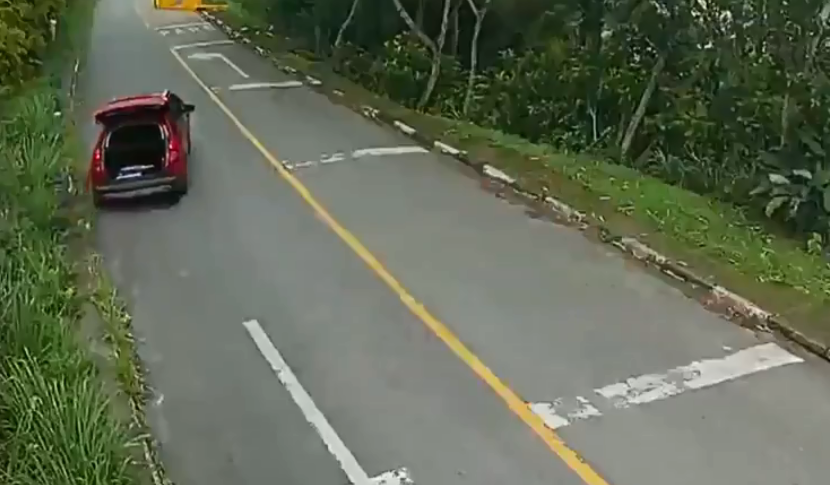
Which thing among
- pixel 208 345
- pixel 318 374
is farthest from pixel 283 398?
pixel 208 345

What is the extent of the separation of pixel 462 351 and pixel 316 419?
5.31 feet

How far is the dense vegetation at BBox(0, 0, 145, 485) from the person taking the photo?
7.08 metres

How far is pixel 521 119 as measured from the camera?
2212cm

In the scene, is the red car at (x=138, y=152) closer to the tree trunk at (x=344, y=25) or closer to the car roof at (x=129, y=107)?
the car roof at (x=129, y=107)

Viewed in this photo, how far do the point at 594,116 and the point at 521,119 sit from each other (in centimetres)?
210

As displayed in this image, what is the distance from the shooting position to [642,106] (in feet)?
61.5

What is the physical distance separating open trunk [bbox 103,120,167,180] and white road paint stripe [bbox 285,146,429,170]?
90.9 inches

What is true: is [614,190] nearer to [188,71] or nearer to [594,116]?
[594,116]

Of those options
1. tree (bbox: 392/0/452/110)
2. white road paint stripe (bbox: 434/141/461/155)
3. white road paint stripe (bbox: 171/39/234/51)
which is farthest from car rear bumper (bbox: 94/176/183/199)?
white road paint stripe (bbox: 171/39/234/51)

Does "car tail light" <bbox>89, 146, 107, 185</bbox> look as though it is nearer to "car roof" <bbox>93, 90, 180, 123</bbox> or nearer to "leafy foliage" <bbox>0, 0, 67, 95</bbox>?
"car roof" <bbox>93, 90, 180, 123</bbox>

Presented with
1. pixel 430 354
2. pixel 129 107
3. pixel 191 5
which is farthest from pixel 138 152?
pixel 191 5

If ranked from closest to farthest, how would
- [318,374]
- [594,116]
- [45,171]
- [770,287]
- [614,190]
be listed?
[318,374] → [770,287] → [614,190] → [45,171] → [594,116]

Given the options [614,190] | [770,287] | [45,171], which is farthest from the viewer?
[45,171]

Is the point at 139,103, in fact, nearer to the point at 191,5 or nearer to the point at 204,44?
the point at 204,44
